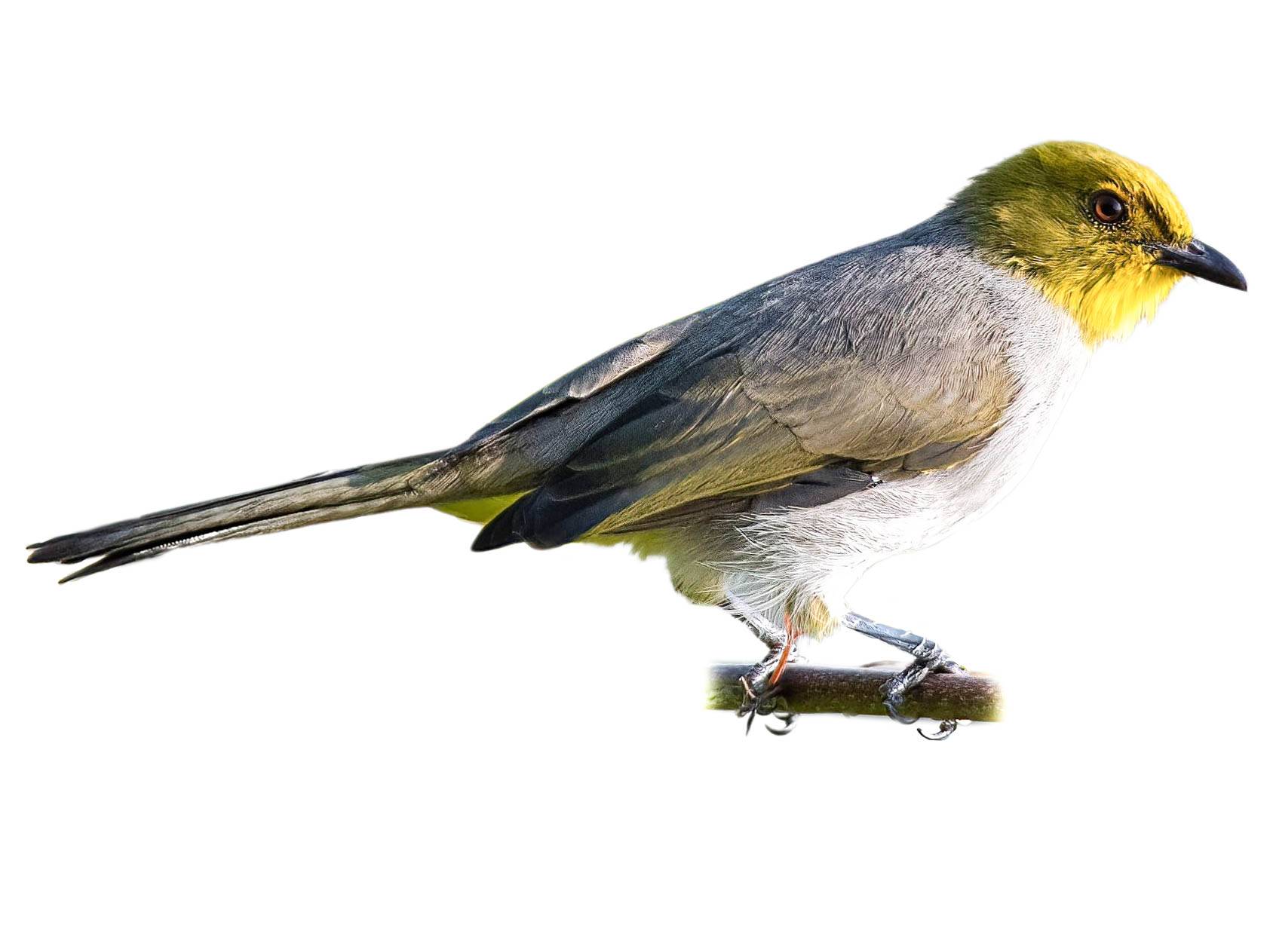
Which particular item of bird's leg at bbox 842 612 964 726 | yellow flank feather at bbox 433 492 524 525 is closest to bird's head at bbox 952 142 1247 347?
bird's leg at bbox 842 612 964 726

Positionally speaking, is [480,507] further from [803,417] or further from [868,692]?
[868,692]

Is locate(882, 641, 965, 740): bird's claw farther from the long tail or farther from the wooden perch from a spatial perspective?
the long tail

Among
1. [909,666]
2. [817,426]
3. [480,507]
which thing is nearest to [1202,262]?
[817,426]

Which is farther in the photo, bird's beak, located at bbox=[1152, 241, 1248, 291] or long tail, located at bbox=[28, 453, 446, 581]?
bird's beak, located at bbox=[1152, 241, 1248, 291]

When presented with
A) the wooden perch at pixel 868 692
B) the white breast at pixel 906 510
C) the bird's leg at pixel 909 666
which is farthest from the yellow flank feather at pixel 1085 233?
the wooden perch at pixel 868 692

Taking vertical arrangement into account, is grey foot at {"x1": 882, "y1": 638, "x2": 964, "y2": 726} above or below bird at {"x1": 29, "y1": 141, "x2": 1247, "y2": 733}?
below

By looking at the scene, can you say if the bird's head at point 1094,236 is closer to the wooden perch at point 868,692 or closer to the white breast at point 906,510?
the white breast at point 906,510

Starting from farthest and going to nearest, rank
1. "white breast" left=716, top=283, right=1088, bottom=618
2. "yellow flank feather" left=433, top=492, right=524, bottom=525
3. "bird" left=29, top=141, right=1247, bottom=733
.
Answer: "yellow flank feather" left=433, top=492, right=524, bottom=525
"white breast" left=716, top=283, right=1088, bottom=618
"bird" left=29, top=141, right=1247, bottom=733
